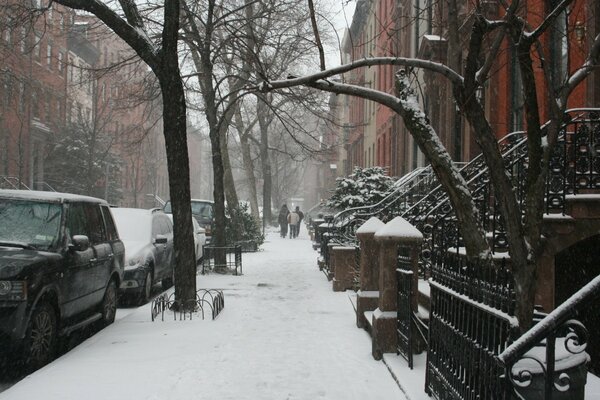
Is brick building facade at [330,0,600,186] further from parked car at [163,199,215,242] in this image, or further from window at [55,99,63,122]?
window at [55,99,63,122]

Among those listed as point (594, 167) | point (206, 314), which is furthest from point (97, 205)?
point (594, 167)

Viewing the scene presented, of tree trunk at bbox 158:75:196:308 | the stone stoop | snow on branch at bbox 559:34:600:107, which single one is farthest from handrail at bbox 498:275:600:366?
tree trunk at bbox 158:75:196:308

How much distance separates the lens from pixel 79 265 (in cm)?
827

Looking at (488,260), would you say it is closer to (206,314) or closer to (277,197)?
(206,314)

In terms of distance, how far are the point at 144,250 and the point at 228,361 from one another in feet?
18.1

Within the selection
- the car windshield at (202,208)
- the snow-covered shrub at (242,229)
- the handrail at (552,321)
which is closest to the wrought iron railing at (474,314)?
the handrail at (552,321)

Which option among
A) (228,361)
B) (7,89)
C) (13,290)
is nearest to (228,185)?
(7,89)

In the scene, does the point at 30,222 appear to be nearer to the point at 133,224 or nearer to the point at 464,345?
the point at 133,224

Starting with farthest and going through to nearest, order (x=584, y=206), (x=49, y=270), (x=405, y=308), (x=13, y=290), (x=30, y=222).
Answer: (x=30, y=222) → (x=49, y=270) → (x=584, y=206) → (x=405, y=308) → (x=13, y=290)

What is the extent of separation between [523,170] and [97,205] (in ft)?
20.8

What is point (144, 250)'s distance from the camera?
1225 cm

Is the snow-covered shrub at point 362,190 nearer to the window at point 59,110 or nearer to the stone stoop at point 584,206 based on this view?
the stone stoop at point 584,206

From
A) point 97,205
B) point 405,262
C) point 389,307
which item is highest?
point 97,205

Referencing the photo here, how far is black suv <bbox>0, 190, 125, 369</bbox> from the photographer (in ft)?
21.7
